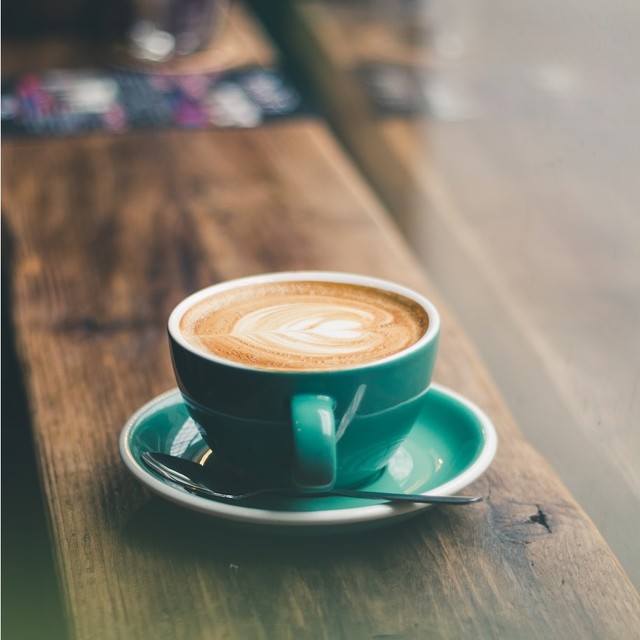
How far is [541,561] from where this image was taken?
1.81ft

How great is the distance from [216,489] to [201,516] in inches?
0.8

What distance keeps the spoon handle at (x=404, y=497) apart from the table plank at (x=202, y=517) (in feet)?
0.09

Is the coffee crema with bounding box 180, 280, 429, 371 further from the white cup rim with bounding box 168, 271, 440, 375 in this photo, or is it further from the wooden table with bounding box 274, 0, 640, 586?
the wooden table with bounding box 274, 0, 640, 586

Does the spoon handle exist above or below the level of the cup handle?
below

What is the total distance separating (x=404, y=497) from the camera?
0.54 meters

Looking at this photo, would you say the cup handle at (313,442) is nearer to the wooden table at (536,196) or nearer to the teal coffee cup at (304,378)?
the teal coffee cup at (304,378)

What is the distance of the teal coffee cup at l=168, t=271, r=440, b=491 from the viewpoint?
0.53m

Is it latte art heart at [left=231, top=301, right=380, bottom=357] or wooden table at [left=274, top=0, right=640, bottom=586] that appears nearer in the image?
latte art heart at [left=231, top=301, right=380, bottom=357]

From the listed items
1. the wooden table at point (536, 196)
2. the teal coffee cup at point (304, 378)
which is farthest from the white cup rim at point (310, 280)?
the wooden table at point (536, 196)

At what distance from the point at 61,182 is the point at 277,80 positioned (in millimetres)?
521

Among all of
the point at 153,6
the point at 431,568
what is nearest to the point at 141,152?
the point at 153,6

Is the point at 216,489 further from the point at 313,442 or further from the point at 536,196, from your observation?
the point at 536,196

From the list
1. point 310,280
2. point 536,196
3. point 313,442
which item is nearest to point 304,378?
Result: point 313,442

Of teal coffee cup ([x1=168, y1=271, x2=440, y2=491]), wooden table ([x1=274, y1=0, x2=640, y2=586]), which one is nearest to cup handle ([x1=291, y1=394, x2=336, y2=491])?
teal coffee cup ([x1=168, y1=271, x2=440, y2=491])
